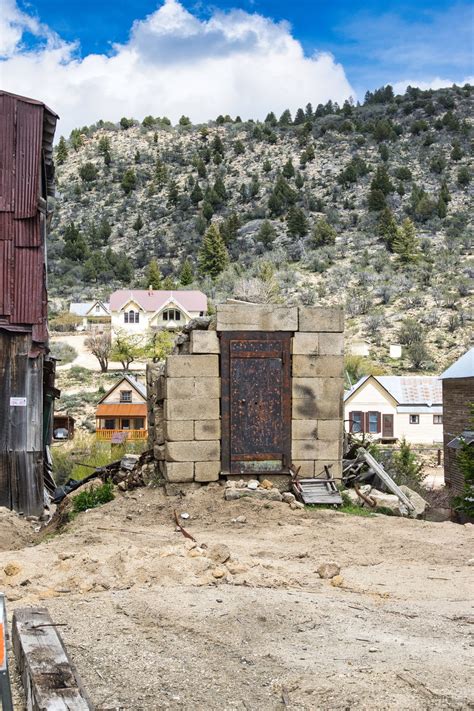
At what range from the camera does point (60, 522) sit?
43.6 feet

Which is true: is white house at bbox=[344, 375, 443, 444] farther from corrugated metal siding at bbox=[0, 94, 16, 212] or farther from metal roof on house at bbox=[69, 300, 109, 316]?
metal roof on house at bbox=[69, 300, 109, 316]

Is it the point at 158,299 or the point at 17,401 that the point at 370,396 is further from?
the point at 158,299

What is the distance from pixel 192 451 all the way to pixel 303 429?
1835mm

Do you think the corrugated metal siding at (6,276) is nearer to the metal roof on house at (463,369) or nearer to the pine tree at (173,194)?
the metal roof on house at (463,369)

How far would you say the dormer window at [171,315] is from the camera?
2866 inches

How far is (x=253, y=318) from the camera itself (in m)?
13.4

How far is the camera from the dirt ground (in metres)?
5.19

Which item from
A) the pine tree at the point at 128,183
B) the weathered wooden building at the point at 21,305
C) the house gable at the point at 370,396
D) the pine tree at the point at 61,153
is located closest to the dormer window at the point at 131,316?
the house gable at the point at 370,396

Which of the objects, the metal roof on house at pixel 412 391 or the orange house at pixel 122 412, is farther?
the metal roof on house at pixel 412 391

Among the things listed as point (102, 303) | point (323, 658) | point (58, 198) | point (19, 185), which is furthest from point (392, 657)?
point (58, 198)

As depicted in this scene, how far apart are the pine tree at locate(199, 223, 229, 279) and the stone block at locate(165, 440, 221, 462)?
73697 millimetres

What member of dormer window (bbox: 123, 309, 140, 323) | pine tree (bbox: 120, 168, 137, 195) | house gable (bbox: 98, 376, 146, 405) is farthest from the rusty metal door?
pine tree (bbox: 120, 168, 137, 195)

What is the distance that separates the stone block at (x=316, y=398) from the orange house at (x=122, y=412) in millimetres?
30810

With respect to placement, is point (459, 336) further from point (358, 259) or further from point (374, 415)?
point (358, 259)
